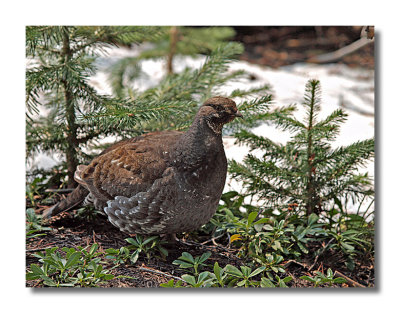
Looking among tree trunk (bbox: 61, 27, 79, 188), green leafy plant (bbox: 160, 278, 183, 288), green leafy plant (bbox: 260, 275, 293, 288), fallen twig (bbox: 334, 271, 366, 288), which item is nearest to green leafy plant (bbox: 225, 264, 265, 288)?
green leafy plant (bbox: 260, 275, 293, 288)

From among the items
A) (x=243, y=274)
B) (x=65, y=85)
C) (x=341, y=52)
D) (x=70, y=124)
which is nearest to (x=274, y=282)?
(x=243, y=274)

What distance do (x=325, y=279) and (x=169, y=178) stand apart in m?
0.71

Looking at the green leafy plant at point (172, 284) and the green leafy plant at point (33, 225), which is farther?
the green leafy plant at point (33, 225)

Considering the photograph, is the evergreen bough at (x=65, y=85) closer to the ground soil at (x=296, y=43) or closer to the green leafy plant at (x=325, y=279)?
the ground soil at (x=296, y=43)

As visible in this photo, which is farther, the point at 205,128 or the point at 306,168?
the point at 306,168

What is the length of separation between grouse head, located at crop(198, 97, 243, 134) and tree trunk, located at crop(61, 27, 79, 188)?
2.35 ft

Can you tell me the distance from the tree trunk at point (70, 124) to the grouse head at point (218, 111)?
716 millimetres

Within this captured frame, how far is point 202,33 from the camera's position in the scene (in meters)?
3.22

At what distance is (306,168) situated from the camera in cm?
216

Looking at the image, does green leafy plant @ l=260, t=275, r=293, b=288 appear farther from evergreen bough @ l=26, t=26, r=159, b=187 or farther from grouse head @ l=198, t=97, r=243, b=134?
evergreen bough @ l=26, t=26, r=159, b=187

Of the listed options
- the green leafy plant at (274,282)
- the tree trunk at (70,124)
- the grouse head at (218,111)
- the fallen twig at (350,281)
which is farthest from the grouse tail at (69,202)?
the fallen twig at (350,281)

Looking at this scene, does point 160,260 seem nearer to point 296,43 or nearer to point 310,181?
point 310,181

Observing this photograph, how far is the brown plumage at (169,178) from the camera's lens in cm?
180

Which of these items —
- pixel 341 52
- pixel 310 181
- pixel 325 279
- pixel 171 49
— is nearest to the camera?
pixel 325 279
